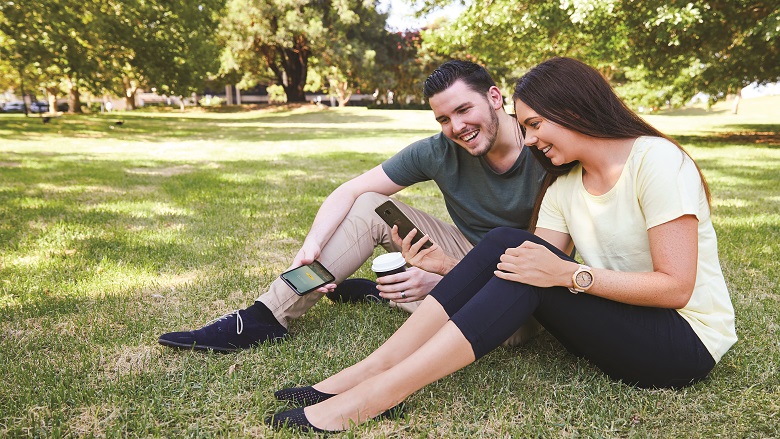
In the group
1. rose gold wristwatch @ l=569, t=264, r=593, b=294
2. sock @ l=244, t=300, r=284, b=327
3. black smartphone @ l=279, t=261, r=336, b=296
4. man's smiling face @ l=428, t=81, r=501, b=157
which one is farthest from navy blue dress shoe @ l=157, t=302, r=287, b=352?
rose gold wristwatch @ l=569, t=264, r=593, b=294

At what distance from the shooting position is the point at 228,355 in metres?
2.76

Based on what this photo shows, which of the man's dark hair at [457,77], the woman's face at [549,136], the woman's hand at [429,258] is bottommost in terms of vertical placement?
the woman's hand at [429,258]

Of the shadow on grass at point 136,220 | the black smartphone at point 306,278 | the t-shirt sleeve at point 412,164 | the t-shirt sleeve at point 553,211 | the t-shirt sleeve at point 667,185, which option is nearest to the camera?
the t-shirt sleeve at point 667,185

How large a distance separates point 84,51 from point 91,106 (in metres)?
32.7

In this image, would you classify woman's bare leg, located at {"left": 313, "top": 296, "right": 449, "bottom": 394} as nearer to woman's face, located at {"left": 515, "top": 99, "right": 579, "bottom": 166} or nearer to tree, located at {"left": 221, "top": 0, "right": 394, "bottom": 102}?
woman's face, located at {"left": 515, "top": 99, "right": 579, "bottom": 166}

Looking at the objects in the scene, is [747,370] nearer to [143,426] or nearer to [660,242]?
[660,242]

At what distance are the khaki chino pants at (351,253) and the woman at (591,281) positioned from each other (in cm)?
60

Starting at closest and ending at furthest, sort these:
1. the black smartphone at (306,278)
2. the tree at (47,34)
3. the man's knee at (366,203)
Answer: the black smartphone at (306,278)
the man's knee at (366,203)
the tree at (47,34)

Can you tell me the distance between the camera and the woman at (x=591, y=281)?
2064 mm

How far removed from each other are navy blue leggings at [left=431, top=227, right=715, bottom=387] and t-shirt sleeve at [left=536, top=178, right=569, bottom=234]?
352mm

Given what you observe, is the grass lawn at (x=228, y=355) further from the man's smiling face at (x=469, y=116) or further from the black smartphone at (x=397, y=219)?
the man's smiling face at (x=469, y=116)

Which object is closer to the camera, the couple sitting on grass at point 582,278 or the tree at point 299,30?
the couple sitting on grass at point 582,278

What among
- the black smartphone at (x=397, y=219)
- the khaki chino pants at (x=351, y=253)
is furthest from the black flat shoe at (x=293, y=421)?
the black smartphone at (x=397, y=219)

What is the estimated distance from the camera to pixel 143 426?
213 centimetres
